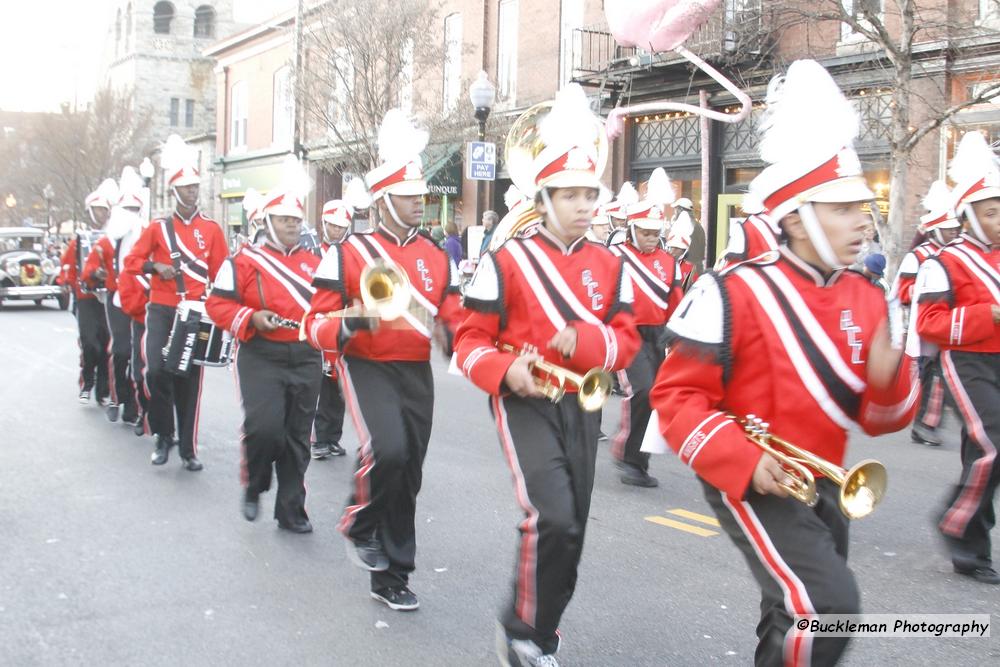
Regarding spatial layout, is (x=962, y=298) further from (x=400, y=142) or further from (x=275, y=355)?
(x=275, y=355)

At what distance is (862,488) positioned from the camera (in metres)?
3.22

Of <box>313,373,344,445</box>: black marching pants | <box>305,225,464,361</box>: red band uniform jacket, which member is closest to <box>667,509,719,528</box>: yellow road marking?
<box>305,225,464,361</box>: red band uniform jacket

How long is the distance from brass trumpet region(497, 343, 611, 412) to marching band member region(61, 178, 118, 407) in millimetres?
8215

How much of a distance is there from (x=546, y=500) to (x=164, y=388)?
5.49 m

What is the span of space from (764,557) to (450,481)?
4952 mm

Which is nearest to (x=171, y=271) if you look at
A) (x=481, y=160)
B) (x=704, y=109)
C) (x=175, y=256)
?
(x=175, y=256)

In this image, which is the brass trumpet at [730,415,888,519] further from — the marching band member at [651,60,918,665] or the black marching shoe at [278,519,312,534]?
the black marching shoe at [278,519,312,534]

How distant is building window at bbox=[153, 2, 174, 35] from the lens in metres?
59.8

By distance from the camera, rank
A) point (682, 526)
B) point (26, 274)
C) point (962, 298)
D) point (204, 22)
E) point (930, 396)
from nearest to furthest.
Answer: point (962, 298), point (682, 526), point (930, 396), point (26, 274), point (204, 22)

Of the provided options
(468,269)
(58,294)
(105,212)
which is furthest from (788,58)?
(58,294)

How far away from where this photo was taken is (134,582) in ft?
18.7

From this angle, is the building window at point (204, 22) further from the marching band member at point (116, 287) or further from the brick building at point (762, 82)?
the marching band member at point (116, 287)

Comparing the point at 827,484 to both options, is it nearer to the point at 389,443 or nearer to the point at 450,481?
the point at 389,443

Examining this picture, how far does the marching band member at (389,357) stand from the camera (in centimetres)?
529
